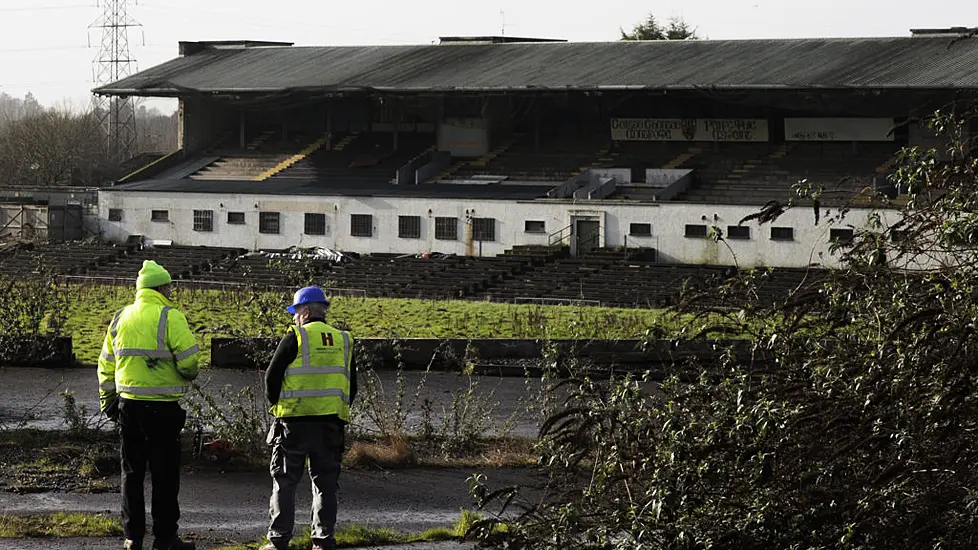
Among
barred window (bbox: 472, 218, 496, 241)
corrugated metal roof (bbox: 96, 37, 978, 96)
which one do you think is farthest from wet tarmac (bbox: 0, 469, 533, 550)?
barred window (bbox: 472, 218, 496, 241)

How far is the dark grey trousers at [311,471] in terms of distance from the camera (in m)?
11.6

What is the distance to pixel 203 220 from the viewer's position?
55906mm

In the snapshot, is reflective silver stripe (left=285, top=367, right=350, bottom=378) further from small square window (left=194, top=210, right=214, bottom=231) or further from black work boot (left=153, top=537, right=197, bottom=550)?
small square window (left=194, top=210, right=214, bottom=231)

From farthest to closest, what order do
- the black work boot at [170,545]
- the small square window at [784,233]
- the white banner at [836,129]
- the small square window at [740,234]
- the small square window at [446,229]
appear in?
the small square window at [446,229]
the white banner at [836,129]
the small square window at [740,234]
the small square window at [784,233]
the black work boot at [170,545]

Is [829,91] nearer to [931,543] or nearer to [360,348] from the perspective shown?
[360,348]

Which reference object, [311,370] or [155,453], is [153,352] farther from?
[311,370]

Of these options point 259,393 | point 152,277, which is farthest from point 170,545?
point 259,393

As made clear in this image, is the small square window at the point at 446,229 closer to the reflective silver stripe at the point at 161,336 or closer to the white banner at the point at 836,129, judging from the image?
the white banner at the point at 836,129

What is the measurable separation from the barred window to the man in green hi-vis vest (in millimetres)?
39197

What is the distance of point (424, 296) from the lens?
1644 inches

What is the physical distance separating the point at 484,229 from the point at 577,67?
27.2 feet

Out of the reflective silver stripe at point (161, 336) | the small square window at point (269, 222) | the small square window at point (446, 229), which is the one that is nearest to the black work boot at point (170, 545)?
the reflective silver stripe at point (161, 336)

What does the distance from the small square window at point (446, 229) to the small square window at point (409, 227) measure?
76cm

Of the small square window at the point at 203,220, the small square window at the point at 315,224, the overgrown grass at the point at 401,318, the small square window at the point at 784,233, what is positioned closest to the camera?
the overgrown grass at the point at 401,318
